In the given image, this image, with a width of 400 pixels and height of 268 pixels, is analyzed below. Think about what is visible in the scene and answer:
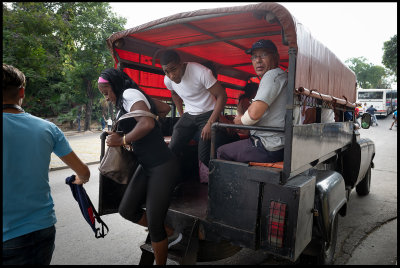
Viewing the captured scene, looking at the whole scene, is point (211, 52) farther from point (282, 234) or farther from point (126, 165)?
point (282, 234)

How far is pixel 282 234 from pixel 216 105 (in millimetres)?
1566

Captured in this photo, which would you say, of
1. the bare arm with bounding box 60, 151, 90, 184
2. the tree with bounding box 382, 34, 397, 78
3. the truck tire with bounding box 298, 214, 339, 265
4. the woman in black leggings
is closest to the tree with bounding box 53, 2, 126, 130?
the woman in black leggings

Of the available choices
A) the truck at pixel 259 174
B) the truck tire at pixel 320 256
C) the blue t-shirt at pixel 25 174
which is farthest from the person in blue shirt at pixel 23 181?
the truck tire at pixel 320 256

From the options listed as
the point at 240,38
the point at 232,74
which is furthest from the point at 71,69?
the point at 240,38

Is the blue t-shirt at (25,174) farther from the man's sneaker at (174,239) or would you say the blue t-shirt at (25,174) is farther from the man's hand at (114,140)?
the man's sneaker at (174,239)

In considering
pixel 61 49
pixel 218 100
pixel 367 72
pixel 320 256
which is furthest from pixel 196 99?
pixel 367 72

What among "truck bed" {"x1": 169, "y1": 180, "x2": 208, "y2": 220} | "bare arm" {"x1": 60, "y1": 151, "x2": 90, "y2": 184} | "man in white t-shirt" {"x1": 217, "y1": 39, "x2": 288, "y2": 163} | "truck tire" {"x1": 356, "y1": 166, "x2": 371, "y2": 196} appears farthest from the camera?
"truck tire" {"x1": 356, "y1": 166, "x2": 371, "y2": 196}

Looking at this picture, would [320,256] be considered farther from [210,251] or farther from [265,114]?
[265,114]

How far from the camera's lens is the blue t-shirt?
5.08 ft

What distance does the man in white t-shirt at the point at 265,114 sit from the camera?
238 centimetres

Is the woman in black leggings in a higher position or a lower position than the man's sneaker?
higher

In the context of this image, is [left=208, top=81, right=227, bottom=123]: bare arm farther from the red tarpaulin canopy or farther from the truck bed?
the truck bed

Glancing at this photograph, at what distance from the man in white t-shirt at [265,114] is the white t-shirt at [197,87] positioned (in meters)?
0.77

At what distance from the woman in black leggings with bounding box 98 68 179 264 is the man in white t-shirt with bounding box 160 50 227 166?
717 millimetres
